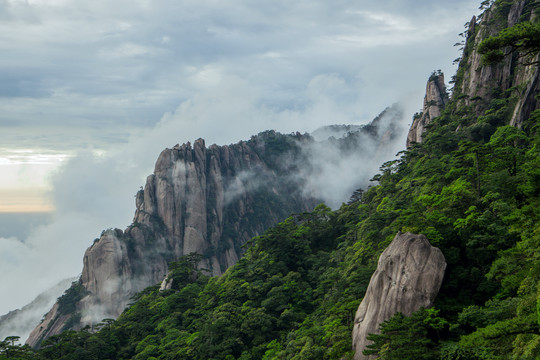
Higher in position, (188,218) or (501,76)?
(188,218)

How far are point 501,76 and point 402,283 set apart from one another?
3969 centimetres

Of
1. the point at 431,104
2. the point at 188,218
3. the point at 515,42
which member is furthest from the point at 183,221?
the point at 515,42

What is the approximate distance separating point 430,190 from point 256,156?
103 m

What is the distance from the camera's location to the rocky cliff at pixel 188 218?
296ft

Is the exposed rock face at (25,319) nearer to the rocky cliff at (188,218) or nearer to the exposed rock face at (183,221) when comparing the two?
the rocky cliff at (188,218)

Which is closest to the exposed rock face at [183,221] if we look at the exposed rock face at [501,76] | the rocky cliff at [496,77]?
the rocky cliff at [496,77]

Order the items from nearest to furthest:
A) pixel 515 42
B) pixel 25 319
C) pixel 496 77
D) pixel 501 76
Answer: pixel 515 42, pixel 501 76, pixel 496 77, pixel 25 319

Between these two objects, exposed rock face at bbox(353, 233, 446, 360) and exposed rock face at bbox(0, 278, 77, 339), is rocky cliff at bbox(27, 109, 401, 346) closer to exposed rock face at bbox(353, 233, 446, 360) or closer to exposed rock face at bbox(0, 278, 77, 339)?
exposed rock face at bbox(0, 278, 77, 339)

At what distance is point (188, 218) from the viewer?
106 meters

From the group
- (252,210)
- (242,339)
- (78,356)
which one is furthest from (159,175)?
(242,339)

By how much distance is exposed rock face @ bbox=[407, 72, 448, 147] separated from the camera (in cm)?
7500

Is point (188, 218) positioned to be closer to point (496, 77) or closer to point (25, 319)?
point (25, 319)

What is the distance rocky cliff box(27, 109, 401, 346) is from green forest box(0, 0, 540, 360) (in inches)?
951

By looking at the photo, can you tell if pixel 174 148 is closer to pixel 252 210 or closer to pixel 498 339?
pixel 252 210
